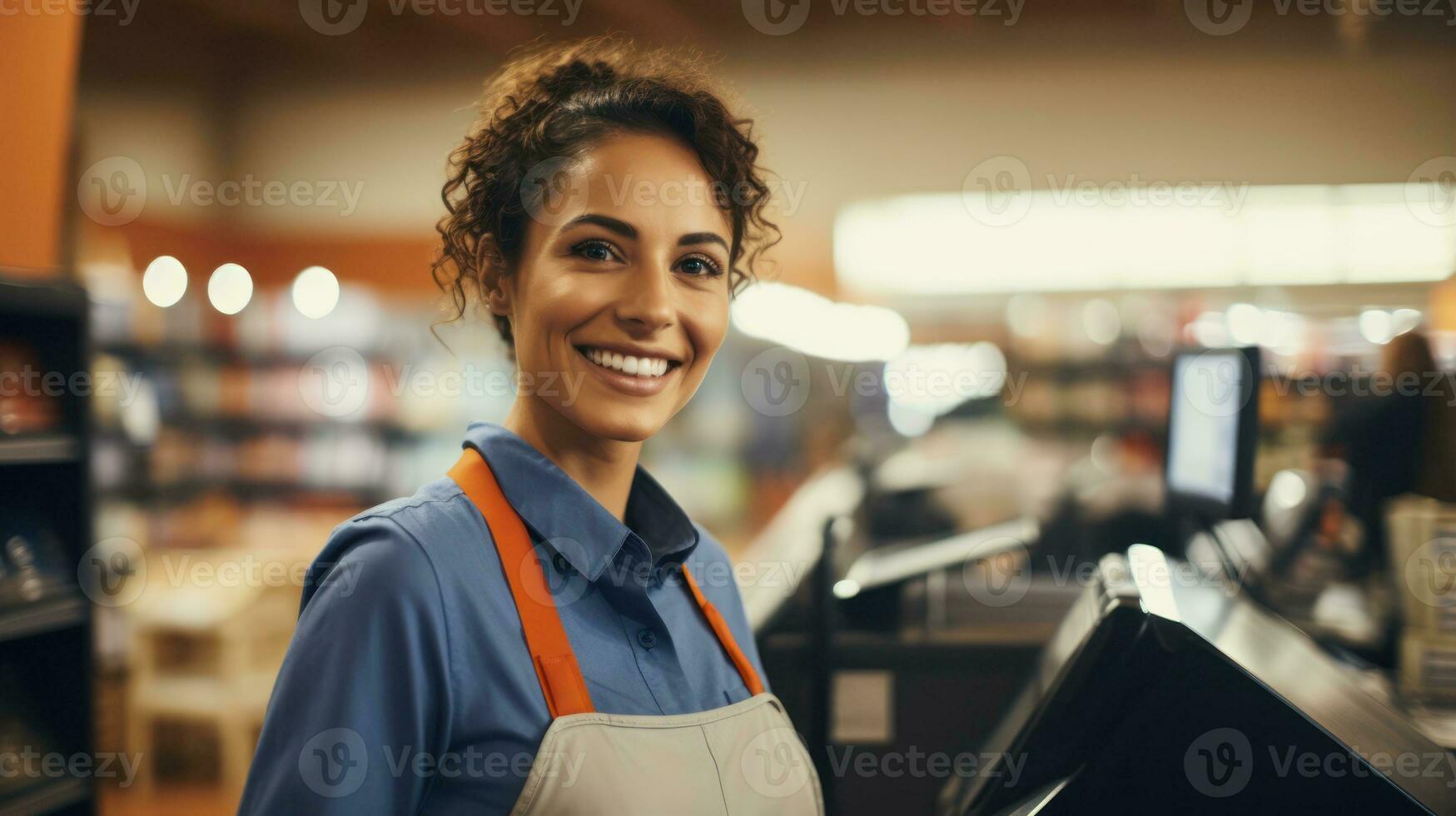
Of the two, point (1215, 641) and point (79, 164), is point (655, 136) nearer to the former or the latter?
point (1215, 641)

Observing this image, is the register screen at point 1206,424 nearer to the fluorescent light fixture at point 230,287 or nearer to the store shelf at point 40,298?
the store shelf at point 40,298

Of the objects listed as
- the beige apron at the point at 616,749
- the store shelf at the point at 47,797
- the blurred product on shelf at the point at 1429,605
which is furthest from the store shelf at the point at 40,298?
the blurred product on shelf at the point at 1429,605

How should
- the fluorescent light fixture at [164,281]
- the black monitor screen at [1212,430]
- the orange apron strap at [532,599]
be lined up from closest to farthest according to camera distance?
the orange apron strap at [532,599]
the black monitor screen at [1212,430]
the fluorescent light fixture at [164,281]

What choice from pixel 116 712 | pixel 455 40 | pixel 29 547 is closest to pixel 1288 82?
pixel 455 40

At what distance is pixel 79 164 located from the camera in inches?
275

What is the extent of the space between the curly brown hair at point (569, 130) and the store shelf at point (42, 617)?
1.65 meters

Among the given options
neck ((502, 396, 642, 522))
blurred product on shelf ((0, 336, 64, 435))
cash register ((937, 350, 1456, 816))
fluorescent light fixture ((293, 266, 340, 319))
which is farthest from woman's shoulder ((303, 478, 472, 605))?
Result: fluorescent light fixture ((293, 266, 340, 319))

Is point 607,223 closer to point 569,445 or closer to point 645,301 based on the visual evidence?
point 645,301

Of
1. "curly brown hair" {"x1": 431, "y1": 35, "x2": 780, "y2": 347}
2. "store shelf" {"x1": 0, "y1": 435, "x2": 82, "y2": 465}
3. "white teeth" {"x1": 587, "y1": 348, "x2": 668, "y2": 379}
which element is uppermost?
"curly brown hair" {"x1": 431, "y1": 35, "x2": 780, "y2": 347}

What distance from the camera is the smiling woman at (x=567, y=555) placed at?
93cm

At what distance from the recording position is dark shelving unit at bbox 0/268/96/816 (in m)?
2.46

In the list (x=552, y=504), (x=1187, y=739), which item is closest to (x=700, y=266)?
(x=552, y=504)

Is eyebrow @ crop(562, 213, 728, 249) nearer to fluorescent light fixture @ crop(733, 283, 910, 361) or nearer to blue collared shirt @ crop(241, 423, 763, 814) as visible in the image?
blue collared shirt @ crop(241, 423, 763, 814)

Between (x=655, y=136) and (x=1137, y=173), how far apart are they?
21.6 feet
